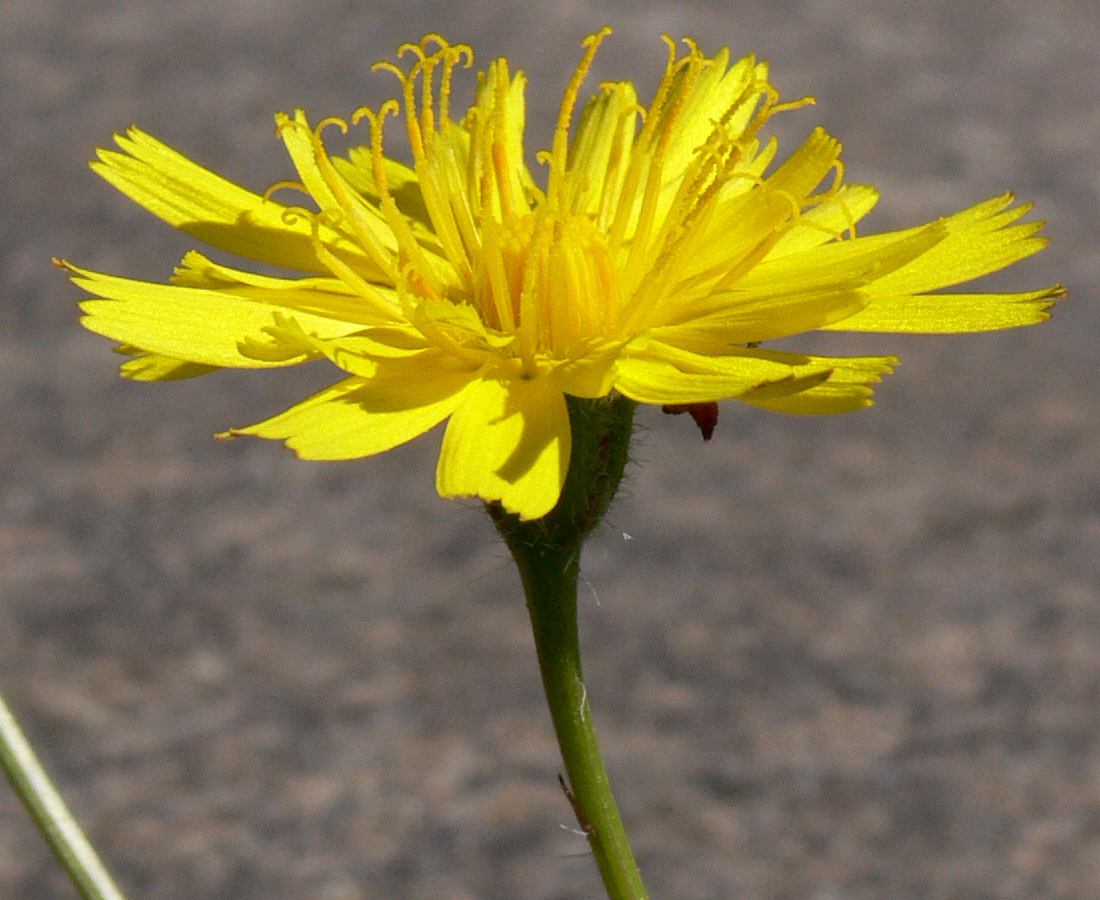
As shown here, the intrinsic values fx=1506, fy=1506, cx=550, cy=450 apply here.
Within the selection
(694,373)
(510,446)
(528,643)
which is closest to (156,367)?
(510,446)

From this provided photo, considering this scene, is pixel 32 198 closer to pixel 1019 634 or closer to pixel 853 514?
pixel 853 514

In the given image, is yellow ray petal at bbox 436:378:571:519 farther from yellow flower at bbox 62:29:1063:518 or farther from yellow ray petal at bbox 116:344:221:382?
yellow ray petal at bbox 116:344:221:382

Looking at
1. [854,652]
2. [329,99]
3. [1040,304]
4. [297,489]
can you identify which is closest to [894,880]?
[854,652]

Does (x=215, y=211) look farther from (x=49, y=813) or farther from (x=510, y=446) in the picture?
(x=49, y=813)

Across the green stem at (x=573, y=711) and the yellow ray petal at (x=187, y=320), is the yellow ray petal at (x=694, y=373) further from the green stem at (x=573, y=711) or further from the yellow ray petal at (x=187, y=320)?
the yellow ray petal at (x=187, y=320)

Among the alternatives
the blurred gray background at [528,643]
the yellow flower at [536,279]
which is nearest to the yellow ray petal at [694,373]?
the yellow flower at [536,279]
